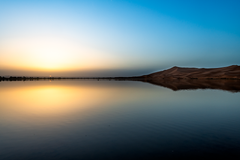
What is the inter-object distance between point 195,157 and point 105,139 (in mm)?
3464

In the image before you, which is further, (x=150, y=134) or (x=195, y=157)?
(x=150, y=134)

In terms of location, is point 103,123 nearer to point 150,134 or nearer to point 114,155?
point 150,134

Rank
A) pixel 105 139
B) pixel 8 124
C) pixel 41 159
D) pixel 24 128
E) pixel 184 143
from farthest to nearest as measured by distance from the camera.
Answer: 1. pixel 8 124
2. pixel 24 128
3. pixel 105 139
4. pixel 184 143
5. pixel 41 159

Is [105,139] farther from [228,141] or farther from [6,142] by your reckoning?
[228,141]

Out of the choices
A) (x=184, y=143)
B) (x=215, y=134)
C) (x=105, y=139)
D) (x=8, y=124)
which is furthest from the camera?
(x=8, y=124)

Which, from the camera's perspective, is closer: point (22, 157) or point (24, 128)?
point (22, 157)

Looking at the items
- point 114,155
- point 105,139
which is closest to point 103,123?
point 105,139

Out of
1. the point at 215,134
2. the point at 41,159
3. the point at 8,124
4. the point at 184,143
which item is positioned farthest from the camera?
the point at 8,124

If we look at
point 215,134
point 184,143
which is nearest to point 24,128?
point 184,143

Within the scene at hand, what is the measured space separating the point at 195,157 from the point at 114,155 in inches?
104

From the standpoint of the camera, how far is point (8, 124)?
9.52 meters

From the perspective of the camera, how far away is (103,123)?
9711mm

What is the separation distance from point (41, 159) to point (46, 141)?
1.52 meters

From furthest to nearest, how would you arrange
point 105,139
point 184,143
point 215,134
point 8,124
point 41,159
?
point 8,124 < point 215,134 < point 105,139 < point 184,143 < point 41,159
